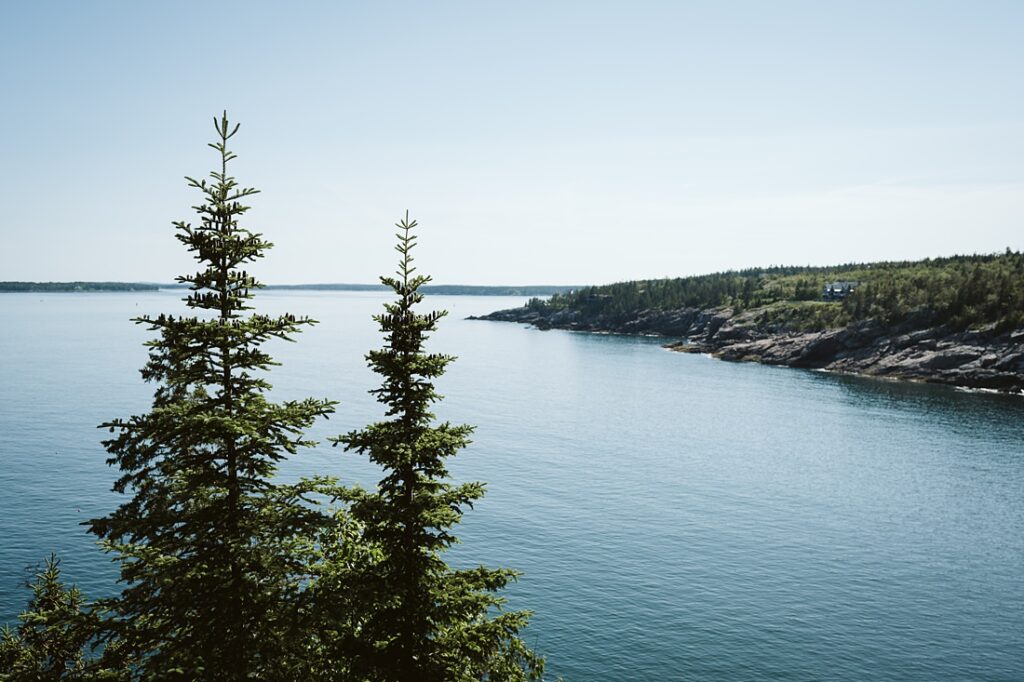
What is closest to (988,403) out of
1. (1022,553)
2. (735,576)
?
(1022,553)

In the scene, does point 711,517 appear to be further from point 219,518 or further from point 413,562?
point 219,518

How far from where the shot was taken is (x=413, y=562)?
1727cm

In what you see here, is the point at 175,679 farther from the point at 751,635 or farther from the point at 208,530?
the point at 751,635

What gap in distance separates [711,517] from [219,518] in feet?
198

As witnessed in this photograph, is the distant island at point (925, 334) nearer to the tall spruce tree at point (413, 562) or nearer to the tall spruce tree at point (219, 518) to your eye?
the tall spruce tree at point (413, 562)

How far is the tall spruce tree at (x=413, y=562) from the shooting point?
16.8 metres

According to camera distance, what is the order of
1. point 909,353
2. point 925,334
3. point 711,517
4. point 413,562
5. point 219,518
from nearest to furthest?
point 219,518, point 413,562, point 711,517, point 909,353, point 925,334

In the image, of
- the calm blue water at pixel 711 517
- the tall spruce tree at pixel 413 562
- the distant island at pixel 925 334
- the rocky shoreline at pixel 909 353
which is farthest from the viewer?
the distant island at pixel 925 334

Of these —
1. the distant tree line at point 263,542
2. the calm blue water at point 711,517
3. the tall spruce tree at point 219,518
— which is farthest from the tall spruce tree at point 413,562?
the calm blue water at point 711,517

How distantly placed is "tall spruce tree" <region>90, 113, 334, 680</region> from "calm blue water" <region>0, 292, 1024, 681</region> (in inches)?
1192

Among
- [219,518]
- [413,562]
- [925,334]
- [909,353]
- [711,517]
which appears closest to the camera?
[219,518]

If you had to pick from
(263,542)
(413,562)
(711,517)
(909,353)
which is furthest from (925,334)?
(263,542)

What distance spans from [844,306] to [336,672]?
663ft

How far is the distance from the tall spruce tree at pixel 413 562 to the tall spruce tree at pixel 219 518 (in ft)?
6.21
